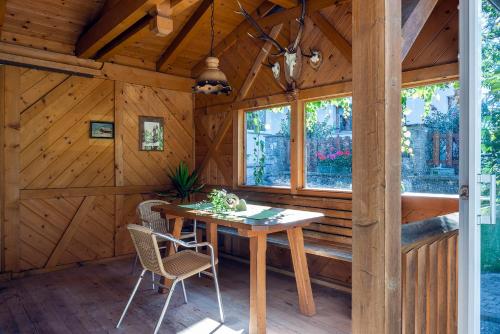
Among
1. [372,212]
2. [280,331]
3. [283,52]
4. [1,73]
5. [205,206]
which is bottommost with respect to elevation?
[280,331]

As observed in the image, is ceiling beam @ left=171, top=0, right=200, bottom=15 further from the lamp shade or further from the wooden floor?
the wooden floor

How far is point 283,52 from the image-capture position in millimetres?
4430

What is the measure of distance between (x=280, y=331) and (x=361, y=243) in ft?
6.17

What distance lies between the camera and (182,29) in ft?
17.0

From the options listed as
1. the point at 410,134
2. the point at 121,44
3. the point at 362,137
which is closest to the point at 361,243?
the point at 362,137

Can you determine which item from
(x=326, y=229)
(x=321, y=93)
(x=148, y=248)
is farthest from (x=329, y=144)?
(x=148, y=248)

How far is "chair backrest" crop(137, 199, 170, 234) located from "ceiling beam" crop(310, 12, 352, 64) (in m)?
2.77

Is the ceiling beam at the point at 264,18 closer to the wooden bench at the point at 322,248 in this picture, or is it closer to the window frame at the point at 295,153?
the window frame at the point at 295,153

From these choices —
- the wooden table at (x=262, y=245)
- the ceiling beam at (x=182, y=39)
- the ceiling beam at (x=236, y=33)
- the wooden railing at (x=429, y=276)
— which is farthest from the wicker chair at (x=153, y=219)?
the wooden railing at (x=429, y=276)

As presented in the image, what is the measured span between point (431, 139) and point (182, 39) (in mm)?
3573

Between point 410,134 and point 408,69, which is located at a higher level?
point 408,69

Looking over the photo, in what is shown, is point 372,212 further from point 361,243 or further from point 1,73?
point 1,73

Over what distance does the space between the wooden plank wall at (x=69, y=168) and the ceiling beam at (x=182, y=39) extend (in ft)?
1.48

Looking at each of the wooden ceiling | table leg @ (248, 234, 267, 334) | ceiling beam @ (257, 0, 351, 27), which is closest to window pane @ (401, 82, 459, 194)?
the wooden ceiling
